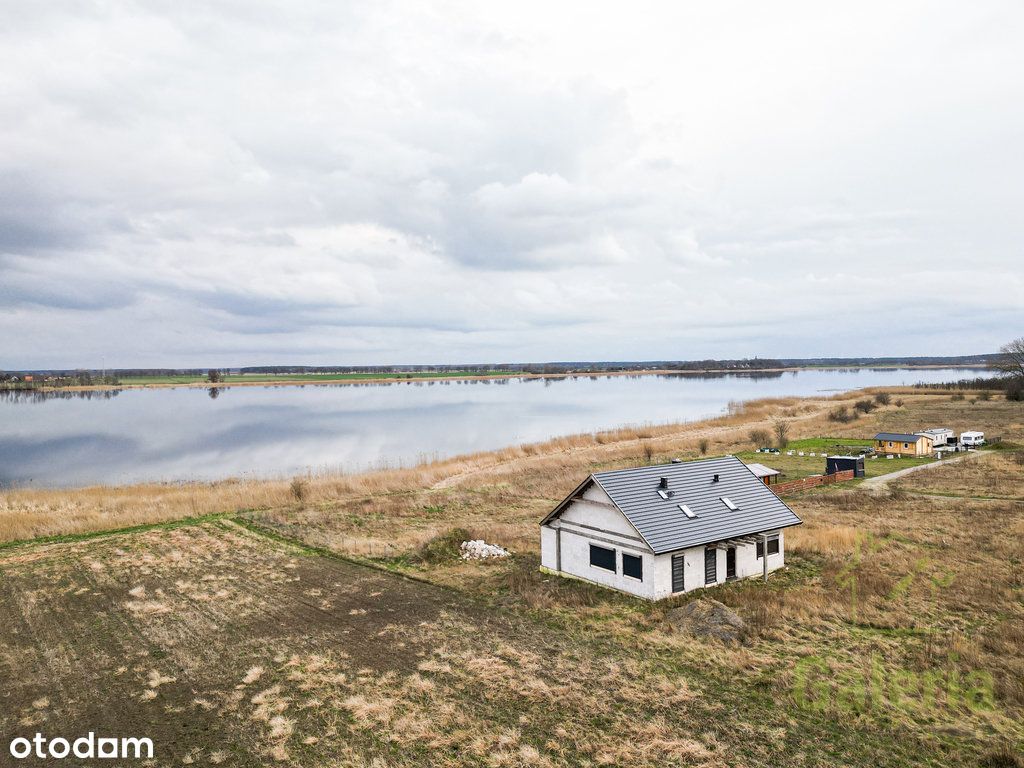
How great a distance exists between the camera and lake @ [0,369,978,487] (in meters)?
60.3

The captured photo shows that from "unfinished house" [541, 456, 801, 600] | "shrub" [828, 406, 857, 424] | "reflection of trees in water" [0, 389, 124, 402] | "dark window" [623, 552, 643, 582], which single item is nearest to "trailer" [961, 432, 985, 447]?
"shrub" [828, 406, 857, 424]

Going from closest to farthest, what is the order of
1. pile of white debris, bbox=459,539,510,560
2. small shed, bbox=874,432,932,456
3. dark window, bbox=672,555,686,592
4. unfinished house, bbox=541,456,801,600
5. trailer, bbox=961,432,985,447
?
unfinished house, bbox=541,456,801,600, dark window, bbox=672,555,686,592, pile of white debris, bbox=459,539,510,560, small shed, bbox=874,432,932,456, trailer, bbox=961,432,985,447

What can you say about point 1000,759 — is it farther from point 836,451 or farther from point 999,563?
point 836,451

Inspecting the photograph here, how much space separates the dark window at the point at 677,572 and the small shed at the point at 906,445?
49.3 metres

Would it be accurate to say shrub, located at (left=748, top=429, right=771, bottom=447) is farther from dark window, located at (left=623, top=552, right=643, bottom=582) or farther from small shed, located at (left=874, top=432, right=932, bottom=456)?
dark window, located at (left=623, top=552, right=643, bottom=582)

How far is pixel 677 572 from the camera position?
21703 millimetres

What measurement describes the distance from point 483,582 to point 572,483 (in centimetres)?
2458

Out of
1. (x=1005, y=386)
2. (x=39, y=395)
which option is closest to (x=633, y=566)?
(x=1005, y=386)

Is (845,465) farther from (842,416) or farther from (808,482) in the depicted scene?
(842,416)

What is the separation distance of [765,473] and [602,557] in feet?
88.9

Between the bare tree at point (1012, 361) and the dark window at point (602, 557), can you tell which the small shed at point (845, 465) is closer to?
the dark window at point (602, 557)

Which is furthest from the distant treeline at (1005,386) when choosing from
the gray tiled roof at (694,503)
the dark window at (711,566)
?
the dark window at (711,566)

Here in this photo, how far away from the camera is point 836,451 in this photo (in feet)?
201

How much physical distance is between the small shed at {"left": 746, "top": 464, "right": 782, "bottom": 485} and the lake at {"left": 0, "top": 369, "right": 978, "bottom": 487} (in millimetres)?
32577
